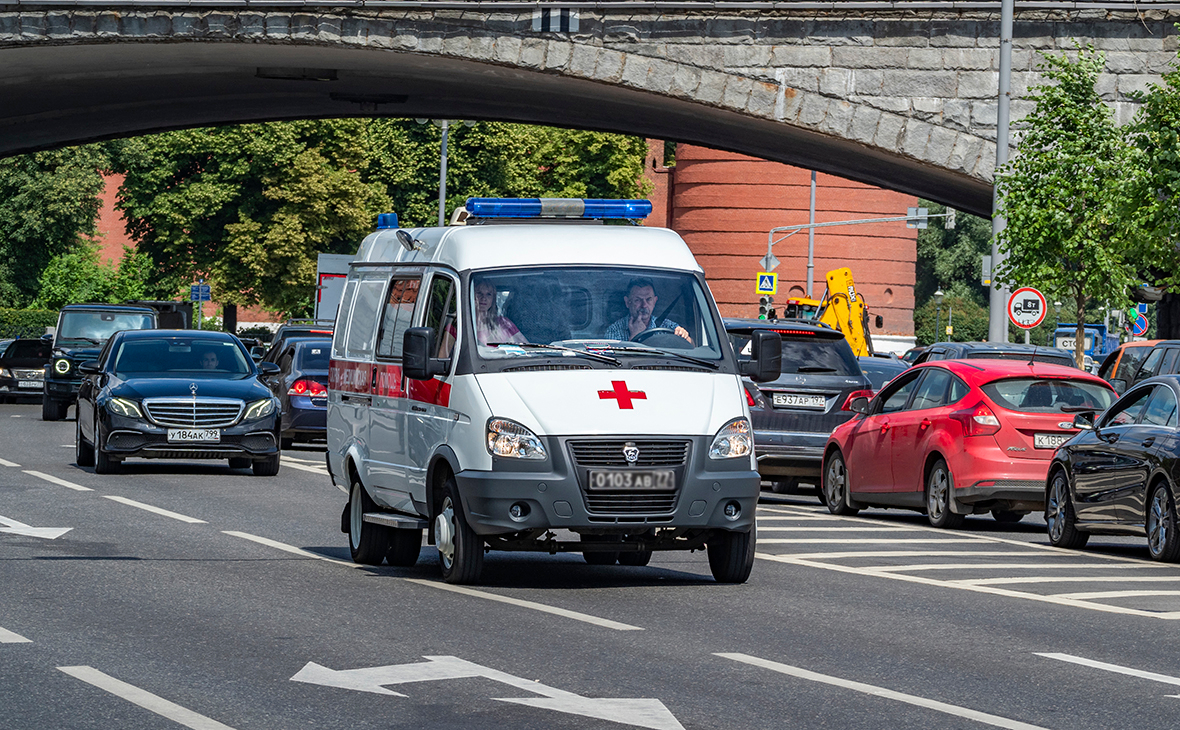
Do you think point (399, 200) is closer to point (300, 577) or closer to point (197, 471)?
point (197, 471)

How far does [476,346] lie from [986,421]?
6.82 metres

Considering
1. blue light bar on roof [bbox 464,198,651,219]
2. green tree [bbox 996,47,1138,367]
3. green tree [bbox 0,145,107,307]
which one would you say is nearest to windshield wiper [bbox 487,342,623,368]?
blue light bar on roof [bbox 464,198,651,219]

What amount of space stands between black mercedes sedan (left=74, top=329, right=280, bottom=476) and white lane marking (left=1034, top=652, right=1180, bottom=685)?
13.3 meters

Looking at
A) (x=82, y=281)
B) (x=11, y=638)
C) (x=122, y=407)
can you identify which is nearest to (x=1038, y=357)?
(x=122, y=407)

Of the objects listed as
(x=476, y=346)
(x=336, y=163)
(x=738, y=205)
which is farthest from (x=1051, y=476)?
(x=738, y=205)

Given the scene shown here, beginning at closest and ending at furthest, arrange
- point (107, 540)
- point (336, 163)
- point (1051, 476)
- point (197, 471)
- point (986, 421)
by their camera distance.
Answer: point (107, 540) → point (1051, 476) → point (986, 421) → point (197, 471) → point (336, 163)

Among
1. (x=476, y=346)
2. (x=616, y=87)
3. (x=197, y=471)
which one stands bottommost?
(x=197, y=471)

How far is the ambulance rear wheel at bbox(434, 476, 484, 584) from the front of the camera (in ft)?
36.6

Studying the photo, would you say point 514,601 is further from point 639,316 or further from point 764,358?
point 764,358

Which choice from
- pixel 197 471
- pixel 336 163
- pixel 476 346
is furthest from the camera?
pixel 336 163

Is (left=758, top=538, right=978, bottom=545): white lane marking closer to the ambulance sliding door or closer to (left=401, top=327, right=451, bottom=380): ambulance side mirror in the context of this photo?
the ambulance sliding door

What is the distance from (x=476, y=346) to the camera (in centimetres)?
1132

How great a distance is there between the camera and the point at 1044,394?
17.0 meters

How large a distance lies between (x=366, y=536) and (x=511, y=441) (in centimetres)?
224
